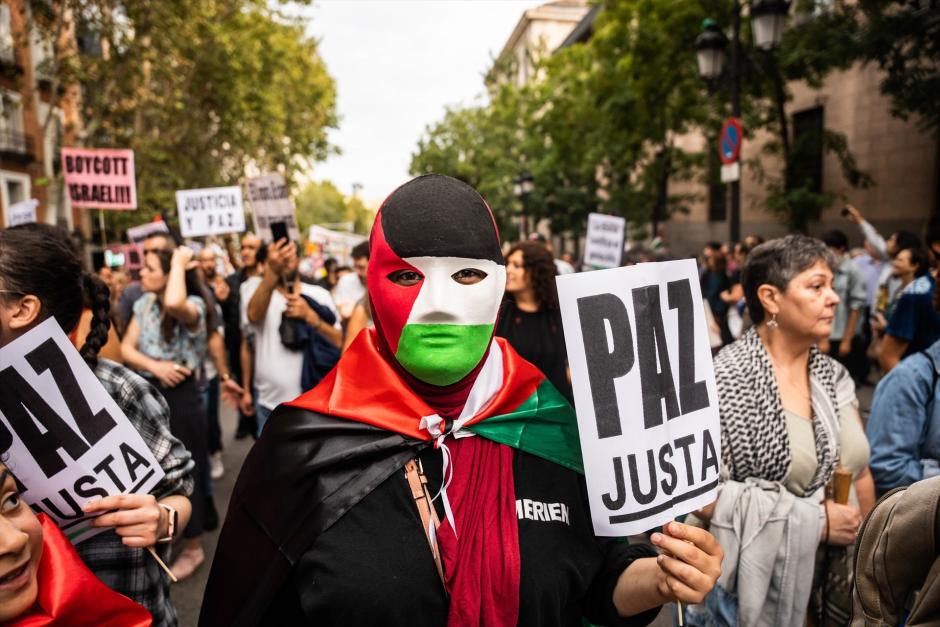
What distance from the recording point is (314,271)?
65.9ft

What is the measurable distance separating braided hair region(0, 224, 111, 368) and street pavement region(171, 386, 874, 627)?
94 cm

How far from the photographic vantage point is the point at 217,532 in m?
5.24

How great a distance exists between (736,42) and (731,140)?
4.01ft

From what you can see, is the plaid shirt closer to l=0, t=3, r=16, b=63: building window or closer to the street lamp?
the street lamp

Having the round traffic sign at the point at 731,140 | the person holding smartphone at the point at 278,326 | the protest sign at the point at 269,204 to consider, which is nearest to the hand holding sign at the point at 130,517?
the person holding smartphone at the point at 278,326

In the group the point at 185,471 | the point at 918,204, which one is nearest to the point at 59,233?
the point at 185,471

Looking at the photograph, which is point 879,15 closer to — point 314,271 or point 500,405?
point 500,405

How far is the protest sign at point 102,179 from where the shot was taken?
7.87 meters

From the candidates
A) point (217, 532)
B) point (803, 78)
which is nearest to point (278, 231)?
point (217, 532)

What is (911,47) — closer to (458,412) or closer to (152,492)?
(458,412)

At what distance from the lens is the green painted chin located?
5.55 ft

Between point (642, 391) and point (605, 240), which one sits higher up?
point (605, 240)

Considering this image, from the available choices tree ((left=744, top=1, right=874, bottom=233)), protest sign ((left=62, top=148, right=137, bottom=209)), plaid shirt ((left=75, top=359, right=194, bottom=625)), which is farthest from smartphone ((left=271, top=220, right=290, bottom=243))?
tree ((left=744, top=1, right=874, bottom=233))

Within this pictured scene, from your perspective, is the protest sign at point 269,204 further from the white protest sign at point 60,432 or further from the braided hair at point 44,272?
the white protest sign at point 60,432
